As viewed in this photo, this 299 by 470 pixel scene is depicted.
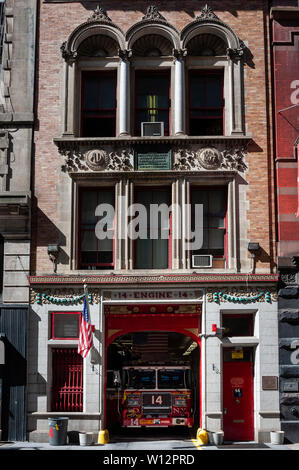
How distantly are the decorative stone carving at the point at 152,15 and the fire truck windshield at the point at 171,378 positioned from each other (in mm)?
12106

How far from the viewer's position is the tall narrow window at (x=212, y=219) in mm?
22906

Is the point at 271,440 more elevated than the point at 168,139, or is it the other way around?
the point at 168,139

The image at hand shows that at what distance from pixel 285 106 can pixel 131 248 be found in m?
7.07

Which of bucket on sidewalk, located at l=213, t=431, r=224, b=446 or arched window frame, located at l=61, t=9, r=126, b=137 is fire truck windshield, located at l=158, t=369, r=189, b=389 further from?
arched window frame, located at l=61, t=9, r=126, b=137

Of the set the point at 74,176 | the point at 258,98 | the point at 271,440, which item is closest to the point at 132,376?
the point at 271,440

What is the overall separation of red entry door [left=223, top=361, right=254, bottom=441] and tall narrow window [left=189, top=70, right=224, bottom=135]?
7988 mm

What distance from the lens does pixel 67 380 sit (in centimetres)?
2220

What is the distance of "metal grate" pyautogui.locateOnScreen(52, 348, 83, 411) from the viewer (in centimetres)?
2203

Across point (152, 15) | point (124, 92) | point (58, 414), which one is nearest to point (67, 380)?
point (58, 414)

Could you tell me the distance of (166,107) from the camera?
77.9ft

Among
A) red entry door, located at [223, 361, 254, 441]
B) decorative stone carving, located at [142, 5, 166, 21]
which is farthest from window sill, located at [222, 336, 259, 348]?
decorative stone carving, located at [142, 5, 166, 21]

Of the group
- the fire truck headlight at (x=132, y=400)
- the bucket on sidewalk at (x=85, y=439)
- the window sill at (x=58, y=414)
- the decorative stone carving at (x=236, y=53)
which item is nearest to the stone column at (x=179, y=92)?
the decorative stone carving at (x=236, y=53)

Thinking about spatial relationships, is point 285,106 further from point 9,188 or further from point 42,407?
point 42,407

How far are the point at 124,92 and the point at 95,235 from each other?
494cm
